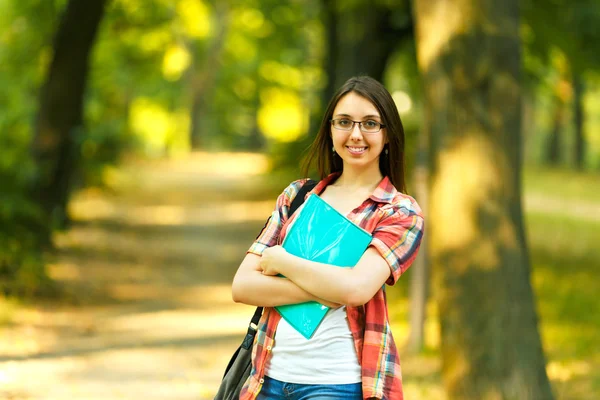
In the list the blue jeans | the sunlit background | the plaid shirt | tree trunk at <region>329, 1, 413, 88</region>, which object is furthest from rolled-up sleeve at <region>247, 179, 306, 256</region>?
tree trunk at <region>329, 1, 413, 88</region>

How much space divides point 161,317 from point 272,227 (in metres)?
8.80

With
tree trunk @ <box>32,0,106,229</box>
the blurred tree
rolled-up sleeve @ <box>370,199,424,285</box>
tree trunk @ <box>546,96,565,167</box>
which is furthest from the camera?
tree trunk @ <box>546,96,565,167</box>

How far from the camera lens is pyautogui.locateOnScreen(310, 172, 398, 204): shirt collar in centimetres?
305

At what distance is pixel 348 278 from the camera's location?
2852 millimetres

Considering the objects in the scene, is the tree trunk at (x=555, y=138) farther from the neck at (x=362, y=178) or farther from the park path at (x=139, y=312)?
the neck at (x=362, y=178)

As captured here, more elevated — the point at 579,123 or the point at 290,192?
the point at 579,123

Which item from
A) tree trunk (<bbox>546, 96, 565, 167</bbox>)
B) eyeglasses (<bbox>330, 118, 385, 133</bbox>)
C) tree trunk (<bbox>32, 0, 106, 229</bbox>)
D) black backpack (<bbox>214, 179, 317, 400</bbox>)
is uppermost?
tree trunk (<bbox>546, 96, 565, 167</bbox>)

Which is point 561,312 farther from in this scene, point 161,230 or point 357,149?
point 357,149

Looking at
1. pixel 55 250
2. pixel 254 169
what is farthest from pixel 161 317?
pixel 254 169

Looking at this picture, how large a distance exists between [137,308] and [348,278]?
9785 millimetres

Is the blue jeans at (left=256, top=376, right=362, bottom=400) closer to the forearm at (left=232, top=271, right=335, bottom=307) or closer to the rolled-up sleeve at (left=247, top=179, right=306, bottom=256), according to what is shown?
the forearm at (left=232, top=271, right=335, bottom=307)

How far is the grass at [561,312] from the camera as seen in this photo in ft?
31.9

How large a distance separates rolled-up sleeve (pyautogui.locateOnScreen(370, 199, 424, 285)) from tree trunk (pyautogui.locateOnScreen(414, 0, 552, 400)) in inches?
178

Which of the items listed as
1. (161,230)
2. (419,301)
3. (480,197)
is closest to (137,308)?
(419,301)
